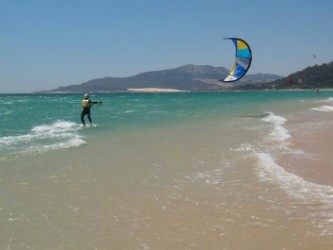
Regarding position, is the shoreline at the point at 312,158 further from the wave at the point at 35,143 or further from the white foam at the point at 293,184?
the wave at the point at 35,143

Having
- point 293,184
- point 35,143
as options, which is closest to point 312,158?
point 293,184

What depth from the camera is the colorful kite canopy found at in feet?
69.3

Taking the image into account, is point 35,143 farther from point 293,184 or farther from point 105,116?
point 105,116

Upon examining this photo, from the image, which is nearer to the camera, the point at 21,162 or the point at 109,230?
the point at 109,230

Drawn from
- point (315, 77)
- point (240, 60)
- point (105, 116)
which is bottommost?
point (105, 116)

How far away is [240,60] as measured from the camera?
70.9 ft

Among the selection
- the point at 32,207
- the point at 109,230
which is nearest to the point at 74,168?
the point at 32,207

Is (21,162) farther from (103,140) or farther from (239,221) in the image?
(239,221)

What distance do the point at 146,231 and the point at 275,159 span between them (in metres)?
5.18

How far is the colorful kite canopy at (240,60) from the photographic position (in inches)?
832

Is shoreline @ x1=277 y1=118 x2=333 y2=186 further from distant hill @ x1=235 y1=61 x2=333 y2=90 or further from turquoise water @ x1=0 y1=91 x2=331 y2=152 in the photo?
distant hill @ x1=235 y1=61 x2=333 y2=90

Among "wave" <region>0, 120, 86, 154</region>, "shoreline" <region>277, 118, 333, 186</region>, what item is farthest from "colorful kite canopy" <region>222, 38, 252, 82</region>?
"wave" <region>0, 120, 86, 154</region>

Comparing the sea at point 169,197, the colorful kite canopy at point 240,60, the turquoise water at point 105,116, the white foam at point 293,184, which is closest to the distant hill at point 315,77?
the turquoise water at point 105,116

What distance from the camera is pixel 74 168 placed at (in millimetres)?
9039
